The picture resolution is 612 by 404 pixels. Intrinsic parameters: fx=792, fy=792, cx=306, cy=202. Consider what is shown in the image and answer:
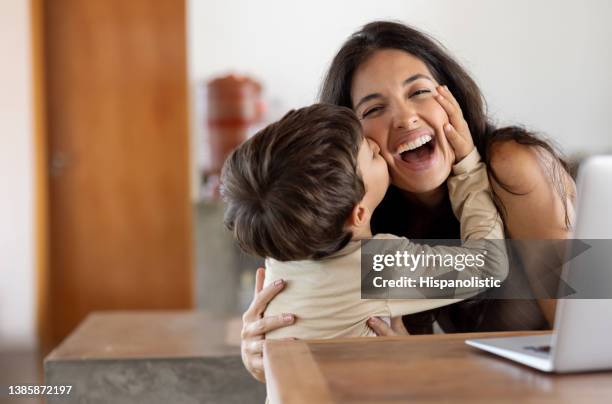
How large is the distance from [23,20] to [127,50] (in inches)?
24.5

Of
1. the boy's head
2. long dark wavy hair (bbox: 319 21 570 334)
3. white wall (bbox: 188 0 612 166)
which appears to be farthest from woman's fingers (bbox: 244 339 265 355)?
white wall (bbox: 188 0 612 166)

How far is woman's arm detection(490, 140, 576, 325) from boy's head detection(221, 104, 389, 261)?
239 mm

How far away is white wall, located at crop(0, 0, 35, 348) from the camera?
4.27 m

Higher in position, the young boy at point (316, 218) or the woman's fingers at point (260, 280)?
the young boy at point (316, 218)

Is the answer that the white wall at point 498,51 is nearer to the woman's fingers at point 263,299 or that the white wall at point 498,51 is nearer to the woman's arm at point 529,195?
the woman's arm at point 529,195

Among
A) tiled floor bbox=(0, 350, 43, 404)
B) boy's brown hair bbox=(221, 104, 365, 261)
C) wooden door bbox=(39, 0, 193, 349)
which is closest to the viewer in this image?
boy's brown hair bbox=(221, 104, 365, 261)

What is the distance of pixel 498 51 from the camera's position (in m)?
4.39

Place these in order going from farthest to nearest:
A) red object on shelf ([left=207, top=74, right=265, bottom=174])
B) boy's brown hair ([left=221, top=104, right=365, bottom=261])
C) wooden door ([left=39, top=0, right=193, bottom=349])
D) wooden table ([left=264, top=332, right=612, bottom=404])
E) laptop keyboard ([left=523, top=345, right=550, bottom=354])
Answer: wooden door ([left=39, top=0, right=193, bottom=349]) → red object on shelf ([left=207, top=74, right=265, bottom=174]) → boy's brown hair ([left=221, top=104, right=365, bottom=261]) → laptop keyboard ([left=523, top=345, right=550, bottom=354]) → wooden table ([left=264, top=332, right=612, bottom=404])

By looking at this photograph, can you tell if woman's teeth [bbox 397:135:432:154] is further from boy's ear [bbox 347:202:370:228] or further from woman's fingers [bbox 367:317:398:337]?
woman's fingers [bbox 367:317:398:337]

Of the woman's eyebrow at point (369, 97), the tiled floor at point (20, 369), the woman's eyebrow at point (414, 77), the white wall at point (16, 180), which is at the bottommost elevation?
the tiled floor at point (20, 369)

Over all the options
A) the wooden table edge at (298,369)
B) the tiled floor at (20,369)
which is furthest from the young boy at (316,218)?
the tiled floor at (20,369)

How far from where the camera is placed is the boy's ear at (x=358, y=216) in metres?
1.13

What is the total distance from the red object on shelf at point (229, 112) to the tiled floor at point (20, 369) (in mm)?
1349

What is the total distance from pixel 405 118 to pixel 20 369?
3.13 m
